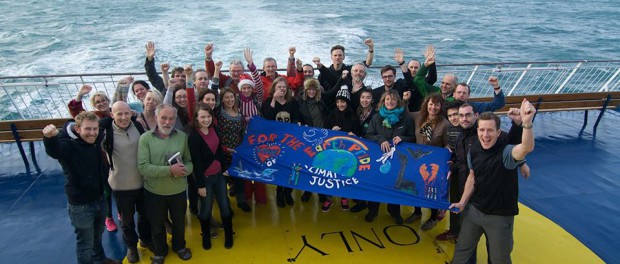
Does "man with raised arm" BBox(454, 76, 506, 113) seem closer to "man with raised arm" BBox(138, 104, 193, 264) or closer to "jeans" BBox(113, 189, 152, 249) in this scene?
"man with raised arm" BBox(138, 104, 193, 264)

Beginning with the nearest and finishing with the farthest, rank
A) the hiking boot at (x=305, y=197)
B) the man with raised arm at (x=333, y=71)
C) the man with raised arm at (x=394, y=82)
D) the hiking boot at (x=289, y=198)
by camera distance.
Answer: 1. the man with raised arm at (x=394, y=82)
2. the hiking boot at (x=289, y=198)
3. the hiking boot at (x=305, y=197)
4. the man with raised arm at (x=333, y=71)

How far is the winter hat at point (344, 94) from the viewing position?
15.9 ft

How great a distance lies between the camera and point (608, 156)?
723 cm

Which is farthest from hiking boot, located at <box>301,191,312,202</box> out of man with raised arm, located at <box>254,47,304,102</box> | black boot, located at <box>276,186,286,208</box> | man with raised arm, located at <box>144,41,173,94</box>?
man with raised arm, located at <box>144,41,173,94</box>

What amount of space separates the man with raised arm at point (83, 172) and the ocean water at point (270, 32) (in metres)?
11.8

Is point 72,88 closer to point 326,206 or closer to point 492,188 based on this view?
point 326,206

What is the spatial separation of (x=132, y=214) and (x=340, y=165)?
92.0 inches

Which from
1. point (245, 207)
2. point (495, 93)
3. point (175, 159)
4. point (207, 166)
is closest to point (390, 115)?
point (495, 93)

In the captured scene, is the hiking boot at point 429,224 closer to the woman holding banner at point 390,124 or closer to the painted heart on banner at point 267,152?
the woman holding banner at point 390,124

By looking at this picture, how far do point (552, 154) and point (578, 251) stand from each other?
10.6ft

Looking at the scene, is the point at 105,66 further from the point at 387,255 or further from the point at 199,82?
the point at 387,255

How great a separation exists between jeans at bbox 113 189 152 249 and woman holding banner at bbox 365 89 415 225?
2.69 metres

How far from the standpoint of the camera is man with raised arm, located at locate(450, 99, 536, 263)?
3326mm

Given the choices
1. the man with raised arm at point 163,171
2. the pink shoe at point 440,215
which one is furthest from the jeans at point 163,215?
the pink shoe at point 440,215
